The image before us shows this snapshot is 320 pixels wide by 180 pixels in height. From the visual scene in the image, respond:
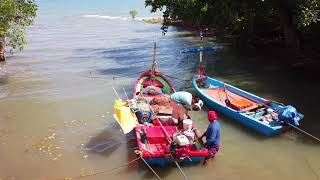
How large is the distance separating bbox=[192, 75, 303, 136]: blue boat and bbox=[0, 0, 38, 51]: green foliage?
9.60m

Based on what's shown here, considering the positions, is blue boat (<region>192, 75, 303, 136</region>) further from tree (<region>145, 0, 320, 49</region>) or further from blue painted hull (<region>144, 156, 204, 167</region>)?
tree (<region>145, 0, 320, 49</region>)

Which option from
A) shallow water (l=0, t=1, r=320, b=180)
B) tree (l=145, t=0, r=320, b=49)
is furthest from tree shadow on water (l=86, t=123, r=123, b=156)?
tree (l=145, t=0, r=320, b=49)

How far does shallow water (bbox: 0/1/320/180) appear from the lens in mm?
12992

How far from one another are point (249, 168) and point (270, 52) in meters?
19.2

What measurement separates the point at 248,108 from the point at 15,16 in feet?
42.5

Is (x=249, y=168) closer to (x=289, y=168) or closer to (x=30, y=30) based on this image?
(x=289, y=168)

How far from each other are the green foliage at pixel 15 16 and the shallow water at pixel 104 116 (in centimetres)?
275

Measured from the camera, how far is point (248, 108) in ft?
54.6

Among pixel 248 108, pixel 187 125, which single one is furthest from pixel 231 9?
pixel 187 125

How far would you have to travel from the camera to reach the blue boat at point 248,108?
1479cm

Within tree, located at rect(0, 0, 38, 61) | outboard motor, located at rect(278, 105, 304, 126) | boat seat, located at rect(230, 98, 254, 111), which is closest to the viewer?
outboard motor, located at rect(278, 105, 304, 126)

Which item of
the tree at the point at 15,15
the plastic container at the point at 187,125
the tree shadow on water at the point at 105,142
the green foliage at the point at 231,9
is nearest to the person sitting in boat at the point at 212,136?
the plastic container at the point at 187,125

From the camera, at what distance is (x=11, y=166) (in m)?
13.2

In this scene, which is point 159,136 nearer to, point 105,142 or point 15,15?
point 105,142
